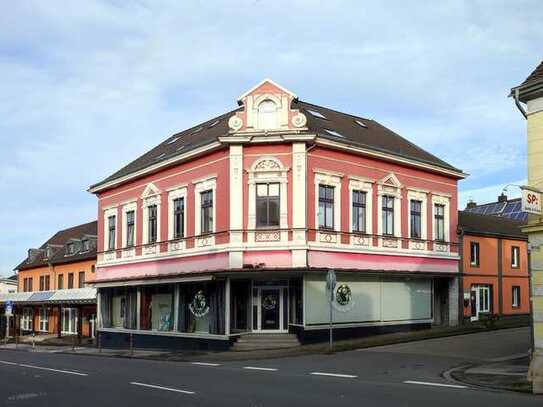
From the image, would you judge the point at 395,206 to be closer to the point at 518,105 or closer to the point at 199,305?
the point at 199,305

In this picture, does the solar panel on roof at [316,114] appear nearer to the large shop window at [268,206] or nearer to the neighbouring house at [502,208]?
the large shop window at [268,206]

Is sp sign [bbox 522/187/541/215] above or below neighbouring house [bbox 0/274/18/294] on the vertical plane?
above

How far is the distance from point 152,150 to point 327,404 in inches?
1229

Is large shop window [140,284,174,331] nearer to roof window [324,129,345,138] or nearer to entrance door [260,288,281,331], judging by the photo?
entrance door [260,288,281,331]

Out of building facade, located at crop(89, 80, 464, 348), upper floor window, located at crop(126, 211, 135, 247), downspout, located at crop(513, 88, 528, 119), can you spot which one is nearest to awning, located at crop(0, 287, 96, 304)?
building facade, located at crop(89, 80, 464, 348)

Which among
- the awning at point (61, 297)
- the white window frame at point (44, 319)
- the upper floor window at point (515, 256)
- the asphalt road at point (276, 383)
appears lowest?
the white window frame at point (44, 319)

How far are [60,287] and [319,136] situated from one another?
104 feet

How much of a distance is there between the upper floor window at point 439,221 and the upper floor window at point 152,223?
1389cm

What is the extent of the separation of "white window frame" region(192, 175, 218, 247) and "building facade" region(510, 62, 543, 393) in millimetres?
15586

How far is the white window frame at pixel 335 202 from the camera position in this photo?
1124 inches

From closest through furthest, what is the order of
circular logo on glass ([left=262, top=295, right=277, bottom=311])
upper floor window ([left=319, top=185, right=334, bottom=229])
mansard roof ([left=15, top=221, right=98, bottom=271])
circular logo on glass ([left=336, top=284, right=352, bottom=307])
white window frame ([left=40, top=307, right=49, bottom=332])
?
1. circular logo on glass ([left=262, top=295, right=277, bottom=311])
2. upper floor window ([left=319, top=185, right=334, bottom=229])
3. circular logo on glass ([left=336, top=284, right=352, bottom=307])
4. mansard roof ([left=15, top=221, right=98, bottom=271])
5. white window frame ([left=40, top=307, right=49, bottom=332])

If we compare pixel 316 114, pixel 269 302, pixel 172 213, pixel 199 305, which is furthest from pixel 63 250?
pixel 269 302

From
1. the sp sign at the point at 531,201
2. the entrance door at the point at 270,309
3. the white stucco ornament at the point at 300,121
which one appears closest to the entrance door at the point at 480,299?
the entrance door at the point at 270,309

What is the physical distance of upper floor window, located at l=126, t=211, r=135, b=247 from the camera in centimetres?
3644
